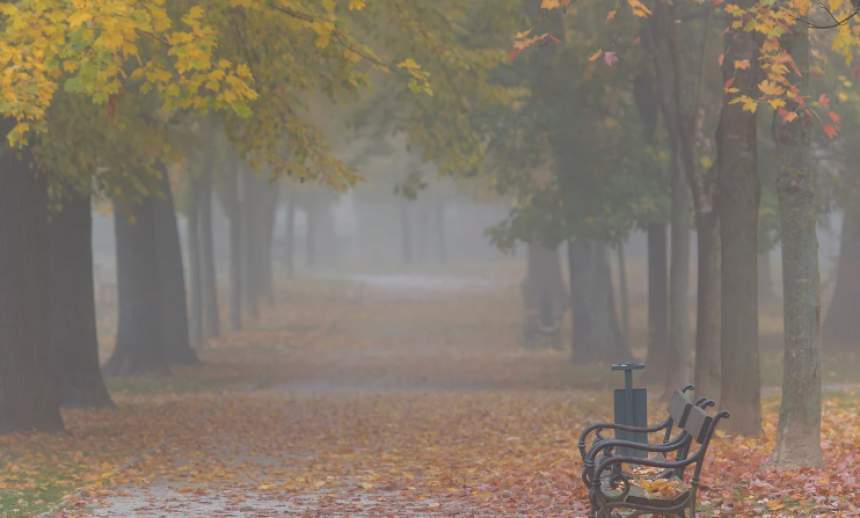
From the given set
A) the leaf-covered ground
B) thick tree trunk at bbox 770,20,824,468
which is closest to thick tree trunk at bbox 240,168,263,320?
the leaf-covered ground

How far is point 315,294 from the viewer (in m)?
48.3

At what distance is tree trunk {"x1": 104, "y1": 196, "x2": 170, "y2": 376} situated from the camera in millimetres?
23219

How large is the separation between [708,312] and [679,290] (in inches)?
99.0

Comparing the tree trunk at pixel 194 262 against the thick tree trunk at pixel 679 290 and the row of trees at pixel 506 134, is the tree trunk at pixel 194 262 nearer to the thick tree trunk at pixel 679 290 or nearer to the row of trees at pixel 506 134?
the row of trees at pixel 506 134

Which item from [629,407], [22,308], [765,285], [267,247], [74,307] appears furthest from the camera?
[267,247]

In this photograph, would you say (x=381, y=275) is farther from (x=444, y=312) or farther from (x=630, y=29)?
(x=630, y=29)

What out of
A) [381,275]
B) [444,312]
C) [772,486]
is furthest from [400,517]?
[381,275]

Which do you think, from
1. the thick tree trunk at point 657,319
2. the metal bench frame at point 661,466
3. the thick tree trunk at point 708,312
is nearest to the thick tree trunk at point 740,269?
the thick tree trunk at point 708,312

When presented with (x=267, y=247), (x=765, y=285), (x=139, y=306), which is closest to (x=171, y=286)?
(x=139, y=306)

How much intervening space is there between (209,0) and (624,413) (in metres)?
6.16

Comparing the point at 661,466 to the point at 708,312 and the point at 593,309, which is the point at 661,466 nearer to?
the point at 708,312

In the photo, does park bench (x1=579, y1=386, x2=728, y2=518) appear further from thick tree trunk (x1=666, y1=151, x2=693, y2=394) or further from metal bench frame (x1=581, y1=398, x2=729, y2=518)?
thick tree trunk (x1=666, y1=151, x2=693, y2=394)

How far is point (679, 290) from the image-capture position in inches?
653

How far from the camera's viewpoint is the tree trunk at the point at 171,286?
25484 mm
